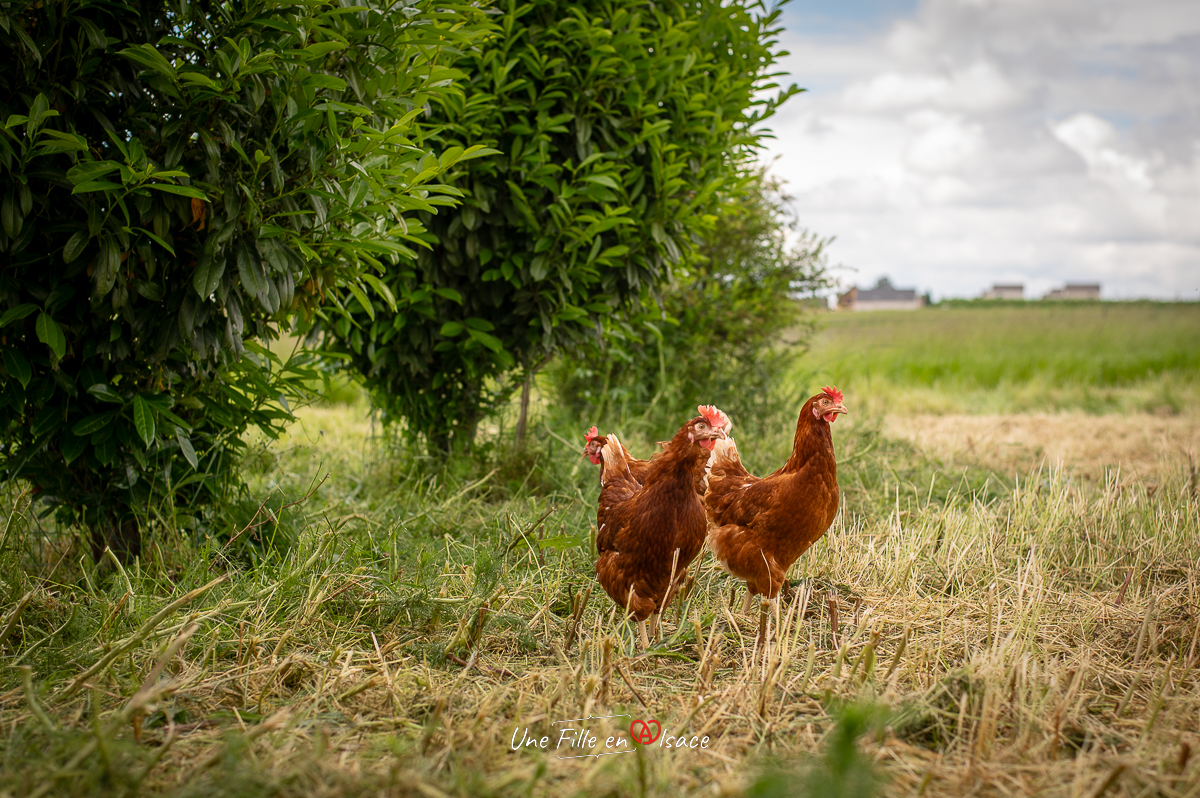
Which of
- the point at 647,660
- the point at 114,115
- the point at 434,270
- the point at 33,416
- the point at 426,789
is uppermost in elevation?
the point at 114,115

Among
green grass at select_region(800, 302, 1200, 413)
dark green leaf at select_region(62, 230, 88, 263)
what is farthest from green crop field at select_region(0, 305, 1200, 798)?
green grass at select_region(800, 302, 1200, 413)

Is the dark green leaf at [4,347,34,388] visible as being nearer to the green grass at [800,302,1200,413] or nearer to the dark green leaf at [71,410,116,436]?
the dark green leaf at [71,410,116,436]

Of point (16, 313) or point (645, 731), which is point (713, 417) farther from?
point (16, 313)

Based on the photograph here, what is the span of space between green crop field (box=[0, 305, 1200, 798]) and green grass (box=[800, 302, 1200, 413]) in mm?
4565

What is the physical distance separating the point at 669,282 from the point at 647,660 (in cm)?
251

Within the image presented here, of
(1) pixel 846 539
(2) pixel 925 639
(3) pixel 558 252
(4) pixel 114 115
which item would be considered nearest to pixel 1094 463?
(1) pixel 846 539

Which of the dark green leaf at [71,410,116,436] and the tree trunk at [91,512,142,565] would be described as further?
the tree trunk at [91,512,142,565]

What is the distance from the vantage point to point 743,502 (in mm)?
2883

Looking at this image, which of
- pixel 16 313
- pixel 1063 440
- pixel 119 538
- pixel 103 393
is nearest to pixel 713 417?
pixel 103 393

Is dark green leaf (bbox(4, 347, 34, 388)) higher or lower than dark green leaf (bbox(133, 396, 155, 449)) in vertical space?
higher

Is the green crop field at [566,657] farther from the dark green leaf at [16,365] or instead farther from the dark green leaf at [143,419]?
the dark green leaf at [16,365]

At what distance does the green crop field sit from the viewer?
163cm

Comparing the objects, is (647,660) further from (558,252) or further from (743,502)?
(558,252)

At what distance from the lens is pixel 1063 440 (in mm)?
6914
